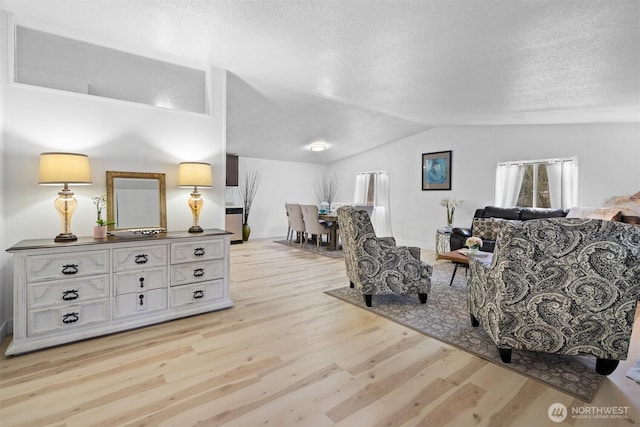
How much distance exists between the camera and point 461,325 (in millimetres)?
2773

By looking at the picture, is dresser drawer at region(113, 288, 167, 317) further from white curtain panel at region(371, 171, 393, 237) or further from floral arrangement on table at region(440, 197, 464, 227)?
white curtain panel at region(371, 171, 393, 237)

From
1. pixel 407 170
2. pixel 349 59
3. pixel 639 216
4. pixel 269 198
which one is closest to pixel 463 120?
pixel 407 170

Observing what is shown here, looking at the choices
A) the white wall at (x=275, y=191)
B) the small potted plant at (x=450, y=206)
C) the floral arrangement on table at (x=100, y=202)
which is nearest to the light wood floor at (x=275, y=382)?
the floral arrangement on table at (x=100, y=202)

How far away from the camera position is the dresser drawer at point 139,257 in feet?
8.38

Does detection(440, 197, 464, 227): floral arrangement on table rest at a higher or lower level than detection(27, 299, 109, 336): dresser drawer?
higher

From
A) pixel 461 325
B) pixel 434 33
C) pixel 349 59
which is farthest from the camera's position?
pixel 349 59

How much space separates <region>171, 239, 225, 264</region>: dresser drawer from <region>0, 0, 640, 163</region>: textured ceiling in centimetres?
186

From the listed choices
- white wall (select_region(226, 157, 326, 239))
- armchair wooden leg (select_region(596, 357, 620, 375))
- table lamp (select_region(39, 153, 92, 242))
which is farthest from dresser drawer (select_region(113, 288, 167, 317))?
white wall (select_region(226, 157, 326, 239))

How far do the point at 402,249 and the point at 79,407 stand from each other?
2762 mm

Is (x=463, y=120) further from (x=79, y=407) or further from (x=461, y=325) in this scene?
(x=79, y=407)

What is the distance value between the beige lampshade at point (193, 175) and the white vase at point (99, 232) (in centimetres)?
77

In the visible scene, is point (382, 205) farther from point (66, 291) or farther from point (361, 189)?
point (66, 291)

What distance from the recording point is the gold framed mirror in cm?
291

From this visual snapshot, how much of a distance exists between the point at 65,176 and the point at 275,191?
5.99 m
